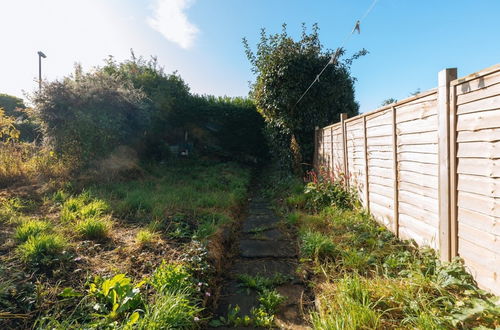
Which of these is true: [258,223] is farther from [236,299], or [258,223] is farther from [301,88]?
[301,88]

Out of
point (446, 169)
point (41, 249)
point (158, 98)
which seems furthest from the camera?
point (158, 98)

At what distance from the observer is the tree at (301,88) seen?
22.7 ft

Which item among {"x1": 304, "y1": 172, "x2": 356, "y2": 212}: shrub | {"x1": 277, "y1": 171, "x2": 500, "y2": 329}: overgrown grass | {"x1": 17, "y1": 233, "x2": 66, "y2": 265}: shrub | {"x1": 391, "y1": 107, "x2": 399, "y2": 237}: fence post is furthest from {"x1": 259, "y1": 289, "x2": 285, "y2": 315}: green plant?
{"x1": 304, "y1": 172, "x2": 356, "y2": 212}: shrub

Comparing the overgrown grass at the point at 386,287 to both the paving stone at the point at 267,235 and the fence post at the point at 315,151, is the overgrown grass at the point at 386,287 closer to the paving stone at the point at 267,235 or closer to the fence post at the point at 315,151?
the paving stone at the point at 267,235

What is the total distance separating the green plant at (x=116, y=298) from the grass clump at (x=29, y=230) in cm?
140

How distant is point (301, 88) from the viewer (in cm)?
696

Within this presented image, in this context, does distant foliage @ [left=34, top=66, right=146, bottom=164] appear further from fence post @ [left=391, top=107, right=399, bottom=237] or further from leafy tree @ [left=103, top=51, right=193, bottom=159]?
fence post @ [left=391, top=107, right=399, bottom=237]

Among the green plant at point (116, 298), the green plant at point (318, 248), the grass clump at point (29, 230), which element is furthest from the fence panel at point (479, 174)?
the grass clump at point (29, 230)

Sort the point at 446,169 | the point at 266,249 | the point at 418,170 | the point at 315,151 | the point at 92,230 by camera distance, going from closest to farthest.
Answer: the point at 446,169, the point at 418,170, the point at 92,230, the point at 266,249, the point at 315,151

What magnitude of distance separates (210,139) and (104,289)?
9.41 m

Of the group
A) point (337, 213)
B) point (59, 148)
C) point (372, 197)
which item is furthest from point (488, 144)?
point (59, 148)

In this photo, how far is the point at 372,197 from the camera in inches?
145

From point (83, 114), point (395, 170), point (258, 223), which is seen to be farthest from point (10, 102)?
point (395, 170)

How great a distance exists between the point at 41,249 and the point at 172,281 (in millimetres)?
1392
